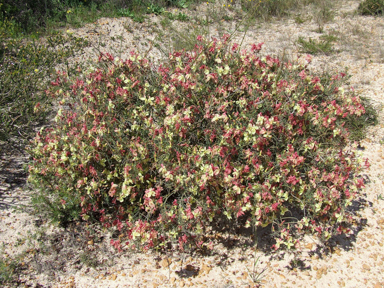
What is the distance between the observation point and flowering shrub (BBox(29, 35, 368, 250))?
107 inches

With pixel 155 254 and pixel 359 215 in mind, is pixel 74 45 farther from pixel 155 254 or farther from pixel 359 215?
pixel 359 215

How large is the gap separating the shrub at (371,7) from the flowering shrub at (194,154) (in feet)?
14.6

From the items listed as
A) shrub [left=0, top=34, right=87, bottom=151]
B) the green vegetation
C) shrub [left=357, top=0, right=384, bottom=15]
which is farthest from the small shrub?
shrub [left=0, top=34, right=87, bottom=151]

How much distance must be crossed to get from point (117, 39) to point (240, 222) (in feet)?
12.9

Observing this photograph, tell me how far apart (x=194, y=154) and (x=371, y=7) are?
19.4 ft

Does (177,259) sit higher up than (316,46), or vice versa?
(316,46)

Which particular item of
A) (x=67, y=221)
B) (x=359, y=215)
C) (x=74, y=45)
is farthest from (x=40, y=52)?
(x=359, y=215)

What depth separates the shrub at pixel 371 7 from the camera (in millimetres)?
6754

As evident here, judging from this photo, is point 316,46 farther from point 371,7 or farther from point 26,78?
point 26,78

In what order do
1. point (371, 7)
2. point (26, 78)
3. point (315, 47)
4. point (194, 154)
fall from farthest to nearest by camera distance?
point (371, 7) < point (315, 47) < point (26, 78) < point (194, 154)

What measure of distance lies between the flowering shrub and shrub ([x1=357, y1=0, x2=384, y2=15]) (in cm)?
445

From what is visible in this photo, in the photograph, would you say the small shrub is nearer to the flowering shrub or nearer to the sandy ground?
the flowering shrub

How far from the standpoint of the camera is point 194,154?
9.35ft

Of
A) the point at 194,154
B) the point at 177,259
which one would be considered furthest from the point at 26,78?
the point at 177,259
